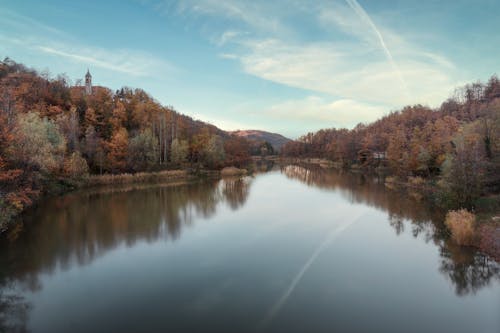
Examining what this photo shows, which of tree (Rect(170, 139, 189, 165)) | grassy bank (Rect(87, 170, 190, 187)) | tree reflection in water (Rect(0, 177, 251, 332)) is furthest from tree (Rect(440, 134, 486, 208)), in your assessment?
tree (Rect(170, 139, 189, 165))

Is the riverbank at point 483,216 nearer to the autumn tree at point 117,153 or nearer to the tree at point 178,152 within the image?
the tree at point 178,152

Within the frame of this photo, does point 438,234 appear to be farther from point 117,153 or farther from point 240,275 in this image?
point 117,153

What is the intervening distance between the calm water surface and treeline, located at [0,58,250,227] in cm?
517

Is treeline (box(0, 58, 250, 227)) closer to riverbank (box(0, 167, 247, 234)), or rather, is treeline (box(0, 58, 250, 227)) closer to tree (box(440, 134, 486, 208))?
riverbank (box(0, 167, 247, 234))

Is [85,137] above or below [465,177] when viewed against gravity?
above

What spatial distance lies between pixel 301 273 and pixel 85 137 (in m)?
40.7

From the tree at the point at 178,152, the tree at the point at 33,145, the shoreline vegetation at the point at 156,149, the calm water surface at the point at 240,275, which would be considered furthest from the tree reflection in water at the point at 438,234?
the tree at the point at 178,152

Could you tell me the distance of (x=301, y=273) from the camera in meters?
10.6

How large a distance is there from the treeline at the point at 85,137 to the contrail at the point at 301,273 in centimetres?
1556

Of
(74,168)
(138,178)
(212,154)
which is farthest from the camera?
(212,154)

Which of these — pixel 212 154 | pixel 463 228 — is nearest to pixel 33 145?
pixel 463 228

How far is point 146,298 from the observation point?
855 cm

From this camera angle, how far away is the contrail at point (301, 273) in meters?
7.62

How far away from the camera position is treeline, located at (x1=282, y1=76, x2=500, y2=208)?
16.9 m
